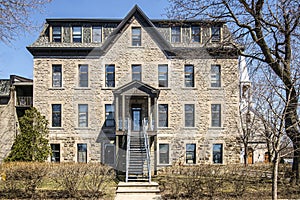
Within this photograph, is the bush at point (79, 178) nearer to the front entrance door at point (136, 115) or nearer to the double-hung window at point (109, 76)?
the front entrance door at point (136, 115)

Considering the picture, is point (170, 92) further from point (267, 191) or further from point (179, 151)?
point (267, 191)

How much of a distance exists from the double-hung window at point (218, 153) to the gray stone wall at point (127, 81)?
0.29 meters

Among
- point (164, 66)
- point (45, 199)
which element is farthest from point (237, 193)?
point (164, 66)

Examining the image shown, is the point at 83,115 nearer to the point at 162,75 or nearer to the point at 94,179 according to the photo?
the point at 162,75

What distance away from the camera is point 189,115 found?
2481 cm

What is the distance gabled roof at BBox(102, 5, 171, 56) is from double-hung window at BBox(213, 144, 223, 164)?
7688 millimetres

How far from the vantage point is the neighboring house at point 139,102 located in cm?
2450

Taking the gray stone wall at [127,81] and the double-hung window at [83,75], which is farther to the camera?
the double-hung window at [83,75]

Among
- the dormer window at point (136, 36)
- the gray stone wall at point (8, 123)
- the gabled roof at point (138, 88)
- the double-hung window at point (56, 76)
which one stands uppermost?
the dormer window at point (136, 36)

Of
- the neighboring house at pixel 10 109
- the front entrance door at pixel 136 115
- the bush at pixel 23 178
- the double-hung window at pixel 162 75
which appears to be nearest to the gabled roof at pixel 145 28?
the double-hung window at pixel 162 75

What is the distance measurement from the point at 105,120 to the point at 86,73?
3716 mm

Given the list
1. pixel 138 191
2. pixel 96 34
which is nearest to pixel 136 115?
pixel 96 34

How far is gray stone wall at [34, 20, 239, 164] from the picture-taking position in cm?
2455

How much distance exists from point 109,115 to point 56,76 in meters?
4.87
